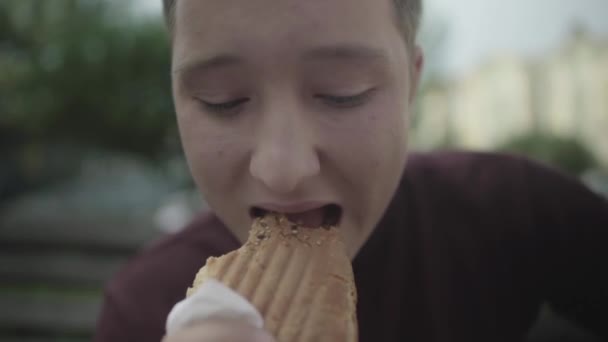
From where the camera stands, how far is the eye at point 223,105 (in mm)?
505

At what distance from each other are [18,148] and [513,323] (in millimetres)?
2116

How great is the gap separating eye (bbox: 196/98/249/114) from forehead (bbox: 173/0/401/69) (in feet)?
0.14

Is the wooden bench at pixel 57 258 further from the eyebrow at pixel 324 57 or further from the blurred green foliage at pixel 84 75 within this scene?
the eyebrow at pixel 324 57

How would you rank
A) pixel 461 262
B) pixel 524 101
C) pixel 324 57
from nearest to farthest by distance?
pixel 324 57, pixel 461 262, pixel 524 101

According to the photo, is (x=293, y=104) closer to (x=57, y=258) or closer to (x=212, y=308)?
(x=212, y=308)

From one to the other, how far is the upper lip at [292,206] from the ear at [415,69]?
177 mm

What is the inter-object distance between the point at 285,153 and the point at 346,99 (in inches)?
3.2

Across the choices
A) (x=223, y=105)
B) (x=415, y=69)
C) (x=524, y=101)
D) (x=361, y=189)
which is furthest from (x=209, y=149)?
(x=524, y=101)

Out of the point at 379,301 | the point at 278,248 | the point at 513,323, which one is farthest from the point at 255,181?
the point at 513,323

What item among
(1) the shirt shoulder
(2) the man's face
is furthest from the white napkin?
(1) the shirt shoulder

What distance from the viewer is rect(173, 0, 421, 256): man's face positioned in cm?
47

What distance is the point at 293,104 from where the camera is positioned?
18.8 inches

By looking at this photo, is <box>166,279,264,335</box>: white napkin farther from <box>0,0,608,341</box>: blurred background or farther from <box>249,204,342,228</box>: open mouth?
<box>0,0,608,341</box>: blurred background

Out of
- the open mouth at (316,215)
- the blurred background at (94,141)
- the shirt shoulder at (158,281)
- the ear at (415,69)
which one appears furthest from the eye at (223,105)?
the blurred background at (94,141)
